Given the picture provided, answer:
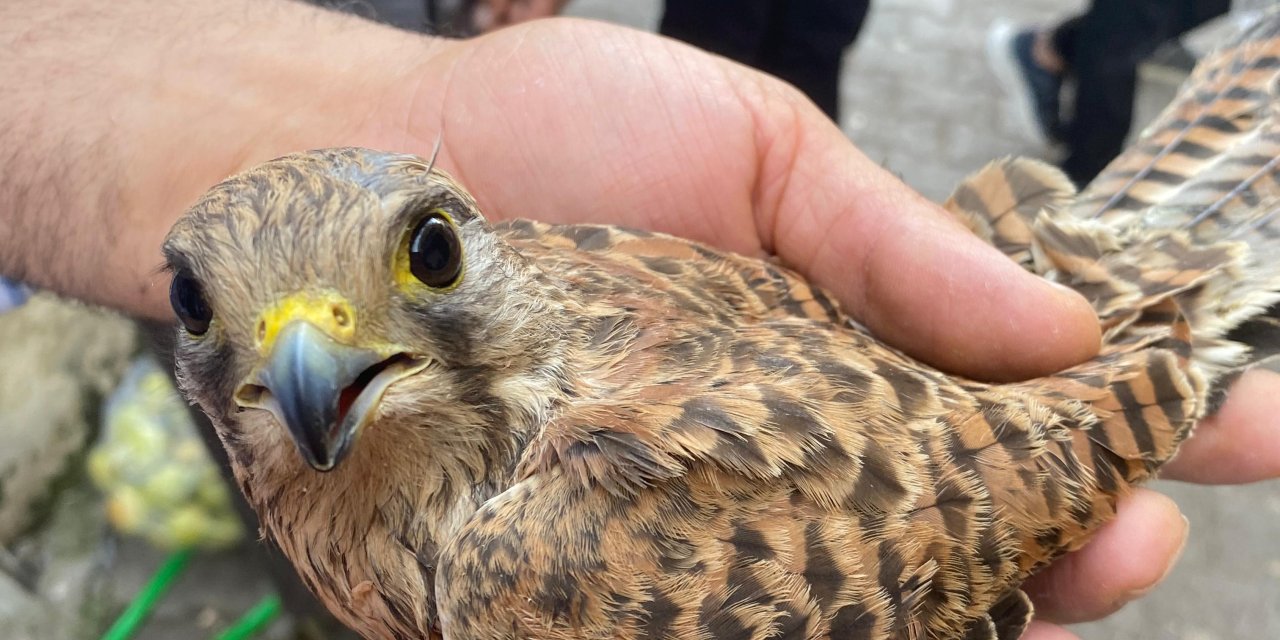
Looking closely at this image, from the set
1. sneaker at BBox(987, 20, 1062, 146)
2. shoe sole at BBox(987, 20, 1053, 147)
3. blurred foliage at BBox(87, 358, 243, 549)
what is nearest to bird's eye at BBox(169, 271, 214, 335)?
blurred foliage at BBox(87, 358, 243, 549)

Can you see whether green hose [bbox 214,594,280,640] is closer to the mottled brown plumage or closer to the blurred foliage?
the blurred foliage

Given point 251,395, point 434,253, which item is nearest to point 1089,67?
point 434,253

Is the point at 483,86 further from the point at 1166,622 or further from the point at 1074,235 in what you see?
the point at 1166,622

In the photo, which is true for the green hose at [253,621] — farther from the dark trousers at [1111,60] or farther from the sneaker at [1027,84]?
the sneaker at [1027,84]

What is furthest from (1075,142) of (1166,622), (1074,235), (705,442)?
(705,442)

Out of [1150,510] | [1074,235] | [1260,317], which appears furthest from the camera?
[1074,235]

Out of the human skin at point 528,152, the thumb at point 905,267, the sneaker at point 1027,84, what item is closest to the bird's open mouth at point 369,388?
the human skin at point 528,152

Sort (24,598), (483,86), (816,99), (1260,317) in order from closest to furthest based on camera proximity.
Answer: (1260,317), (483,86), (24,598), (816,99)
